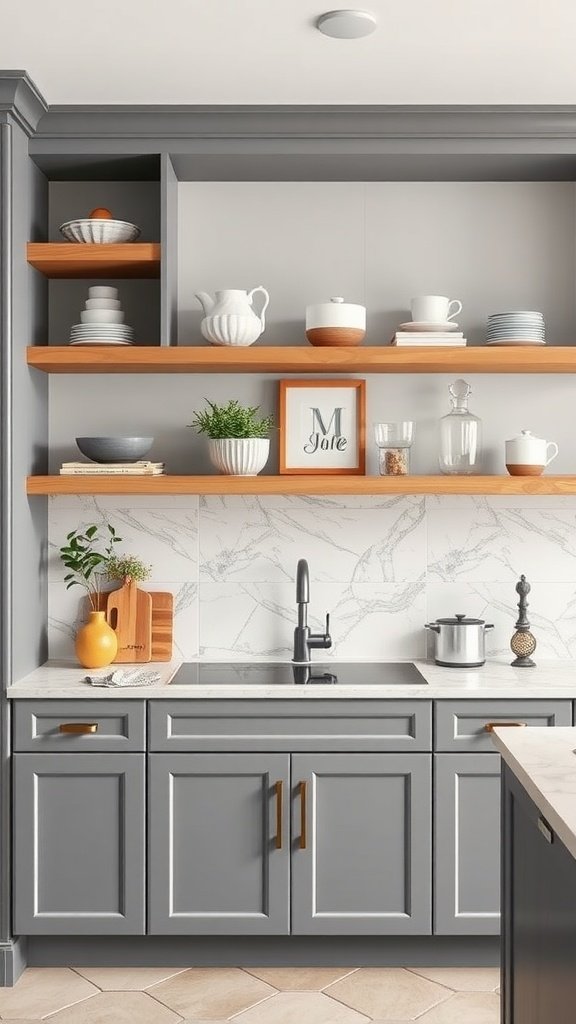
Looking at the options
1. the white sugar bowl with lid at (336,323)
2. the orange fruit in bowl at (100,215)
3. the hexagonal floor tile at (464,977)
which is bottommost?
the hexagonal floor tile at (464,977)

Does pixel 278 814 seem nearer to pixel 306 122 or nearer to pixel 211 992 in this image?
pixel 211 992

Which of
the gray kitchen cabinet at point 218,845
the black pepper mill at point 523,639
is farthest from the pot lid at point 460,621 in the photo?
the gray kitchen cabinet at point 218,845

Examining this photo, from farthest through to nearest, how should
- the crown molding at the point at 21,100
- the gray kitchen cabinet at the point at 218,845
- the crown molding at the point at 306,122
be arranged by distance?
the crown molding at the point at 306,122 < the gray kitchen cabinet at the point at 218,845 < the crown molding at the point at 21,100

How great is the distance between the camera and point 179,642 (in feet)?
11.6

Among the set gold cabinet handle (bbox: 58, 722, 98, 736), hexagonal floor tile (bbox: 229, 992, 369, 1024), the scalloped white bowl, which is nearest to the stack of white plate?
the scalloped white bowl

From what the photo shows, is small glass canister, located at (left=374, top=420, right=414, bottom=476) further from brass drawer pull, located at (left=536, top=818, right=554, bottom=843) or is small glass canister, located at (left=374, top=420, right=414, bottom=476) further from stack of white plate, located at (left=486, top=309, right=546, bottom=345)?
brass drawer pull, located at (left=536, top=818, right=554, bottom=843)

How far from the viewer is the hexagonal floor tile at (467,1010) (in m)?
2.78

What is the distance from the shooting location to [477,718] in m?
3.03

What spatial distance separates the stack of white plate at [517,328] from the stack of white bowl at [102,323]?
4.03ft

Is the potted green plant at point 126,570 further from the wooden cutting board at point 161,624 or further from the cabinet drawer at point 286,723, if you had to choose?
the cabinet drawer at point 286,723

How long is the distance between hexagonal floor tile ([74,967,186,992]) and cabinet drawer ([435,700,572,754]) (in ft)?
3.60

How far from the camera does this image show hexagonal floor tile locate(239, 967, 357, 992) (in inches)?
117

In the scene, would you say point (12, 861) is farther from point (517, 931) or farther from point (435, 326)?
point (435, 326)

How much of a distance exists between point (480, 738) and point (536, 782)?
1.21 m
